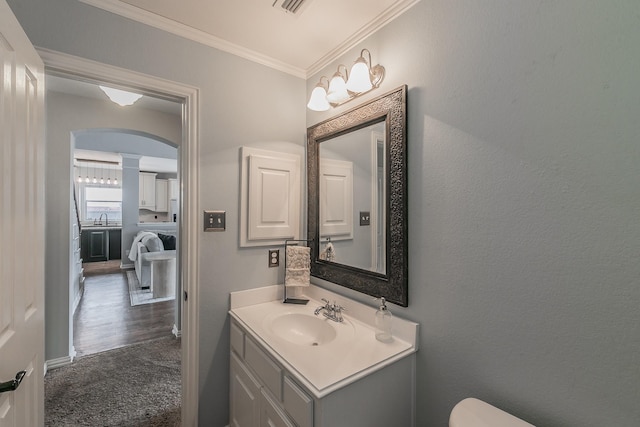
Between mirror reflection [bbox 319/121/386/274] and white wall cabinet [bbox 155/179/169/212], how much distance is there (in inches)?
307

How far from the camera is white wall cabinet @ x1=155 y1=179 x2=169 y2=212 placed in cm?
794

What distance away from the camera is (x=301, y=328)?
61.8 inches

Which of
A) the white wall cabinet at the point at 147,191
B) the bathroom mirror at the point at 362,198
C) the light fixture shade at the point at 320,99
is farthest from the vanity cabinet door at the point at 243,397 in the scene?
the white wall cabinet at the point at 147,191

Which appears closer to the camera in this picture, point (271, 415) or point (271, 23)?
point (271, 415)

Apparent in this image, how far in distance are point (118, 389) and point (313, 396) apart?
2.08 meters

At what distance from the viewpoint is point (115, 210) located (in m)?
7.99

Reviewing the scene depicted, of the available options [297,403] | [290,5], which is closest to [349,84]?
[290,5]

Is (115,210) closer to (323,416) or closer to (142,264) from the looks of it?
(142,264)

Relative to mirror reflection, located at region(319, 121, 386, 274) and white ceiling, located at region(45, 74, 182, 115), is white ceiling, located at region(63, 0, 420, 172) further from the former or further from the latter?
white ceiling, located at region(45, 74, 182, 115)

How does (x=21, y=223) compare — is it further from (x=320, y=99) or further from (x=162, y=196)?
(x=162, y=196)

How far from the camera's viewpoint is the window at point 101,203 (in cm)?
756

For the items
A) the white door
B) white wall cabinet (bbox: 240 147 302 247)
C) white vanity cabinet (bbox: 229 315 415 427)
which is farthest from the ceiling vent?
white vanity cabinet (bbox: 229 315 415 427)

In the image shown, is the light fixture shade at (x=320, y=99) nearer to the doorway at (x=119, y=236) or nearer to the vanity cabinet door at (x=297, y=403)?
the vanity cabinet door at (x=297, y=403)

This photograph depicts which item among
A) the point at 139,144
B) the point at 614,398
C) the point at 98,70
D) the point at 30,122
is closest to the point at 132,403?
the point at 30,122
